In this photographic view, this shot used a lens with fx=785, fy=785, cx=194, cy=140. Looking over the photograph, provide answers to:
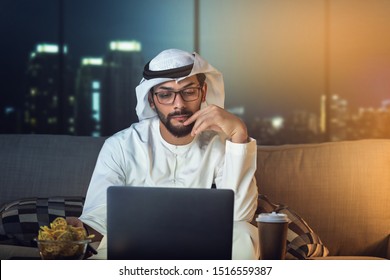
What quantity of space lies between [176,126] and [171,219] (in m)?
1.01

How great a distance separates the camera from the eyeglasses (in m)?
2.54

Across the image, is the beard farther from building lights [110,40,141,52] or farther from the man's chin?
building lights [110,40,141,52]

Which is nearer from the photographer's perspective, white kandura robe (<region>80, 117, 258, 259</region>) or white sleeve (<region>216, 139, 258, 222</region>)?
white sleeve (<region>216, 139, 258, 222</region>)

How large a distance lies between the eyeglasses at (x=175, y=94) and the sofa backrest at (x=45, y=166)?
1.27 ft

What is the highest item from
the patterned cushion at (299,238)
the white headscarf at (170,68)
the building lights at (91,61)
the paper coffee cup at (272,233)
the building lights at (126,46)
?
the building lights at (126,46)

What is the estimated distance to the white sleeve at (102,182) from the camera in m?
2.36

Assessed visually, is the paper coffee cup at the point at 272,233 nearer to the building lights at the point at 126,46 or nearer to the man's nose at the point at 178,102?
the man's nose at the point at 178,102

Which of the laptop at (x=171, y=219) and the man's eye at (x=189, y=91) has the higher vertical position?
the man's eye at (x=189, y=91)

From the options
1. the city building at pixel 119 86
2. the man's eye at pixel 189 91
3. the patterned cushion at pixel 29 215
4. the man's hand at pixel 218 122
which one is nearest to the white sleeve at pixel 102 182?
the patterned cushion at pixel 29 215

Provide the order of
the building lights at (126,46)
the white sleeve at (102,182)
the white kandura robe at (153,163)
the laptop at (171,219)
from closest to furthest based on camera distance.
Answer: the laptop at (171,219) → the white sleeve at (102,182) → the white kandura robe at (153,163) → the building lights at (126,46)

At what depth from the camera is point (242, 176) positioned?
235 cm

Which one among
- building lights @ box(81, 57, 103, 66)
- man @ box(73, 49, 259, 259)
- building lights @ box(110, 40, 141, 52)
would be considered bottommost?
man @ box(73, 49, 259, 259)

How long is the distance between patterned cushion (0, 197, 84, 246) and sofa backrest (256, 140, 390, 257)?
0.69 m

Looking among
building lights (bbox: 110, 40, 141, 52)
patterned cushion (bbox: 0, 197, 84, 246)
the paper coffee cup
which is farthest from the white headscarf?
building lights (bbox: 110, 40, 141, 52)
